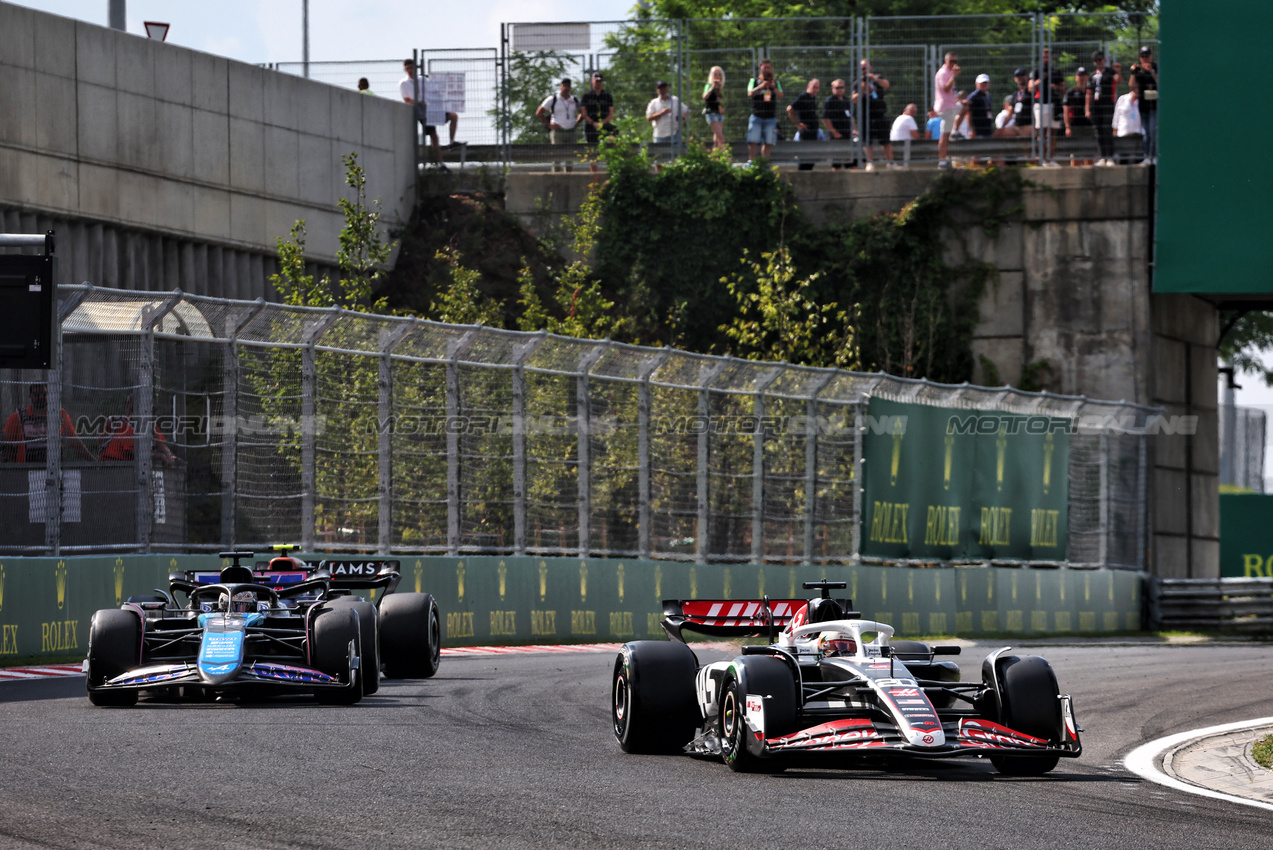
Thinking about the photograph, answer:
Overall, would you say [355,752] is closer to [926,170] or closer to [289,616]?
[289,616]

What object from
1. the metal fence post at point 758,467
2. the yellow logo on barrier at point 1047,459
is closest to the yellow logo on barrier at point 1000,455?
the yellow logo on barrier at point 1047,459

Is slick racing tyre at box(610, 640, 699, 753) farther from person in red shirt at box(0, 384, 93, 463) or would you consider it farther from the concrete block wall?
the concrete block wall

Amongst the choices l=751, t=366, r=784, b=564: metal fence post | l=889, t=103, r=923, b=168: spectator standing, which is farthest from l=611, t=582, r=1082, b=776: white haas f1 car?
l=889, t=103, r=923, b=168: spectator standing

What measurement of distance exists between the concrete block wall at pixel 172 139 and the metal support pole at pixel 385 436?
26.7 feet

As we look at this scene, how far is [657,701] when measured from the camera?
8.95m

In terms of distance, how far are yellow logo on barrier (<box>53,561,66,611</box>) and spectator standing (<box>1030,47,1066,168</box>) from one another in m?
19.1

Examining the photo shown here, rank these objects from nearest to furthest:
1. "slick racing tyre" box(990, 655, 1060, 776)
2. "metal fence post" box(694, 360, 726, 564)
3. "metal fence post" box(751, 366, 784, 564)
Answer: "slick racing tyre" box(990, 655, 1060, 776) → "metal fence post" box(694, 360, 726, 564) → "metal fence post" box(751, 366, 784, 564)

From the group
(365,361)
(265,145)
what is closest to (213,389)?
(365,361)

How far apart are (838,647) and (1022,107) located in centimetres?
2214

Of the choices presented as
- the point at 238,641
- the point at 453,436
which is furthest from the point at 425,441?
the point at 238,641

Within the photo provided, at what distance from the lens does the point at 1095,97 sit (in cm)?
2862

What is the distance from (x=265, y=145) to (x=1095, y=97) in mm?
13266

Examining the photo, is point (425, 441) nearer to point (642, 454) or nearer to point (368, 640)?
point (642, 454)

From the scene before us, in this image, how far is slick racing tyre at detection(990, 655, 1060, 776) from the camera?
8.36 m
